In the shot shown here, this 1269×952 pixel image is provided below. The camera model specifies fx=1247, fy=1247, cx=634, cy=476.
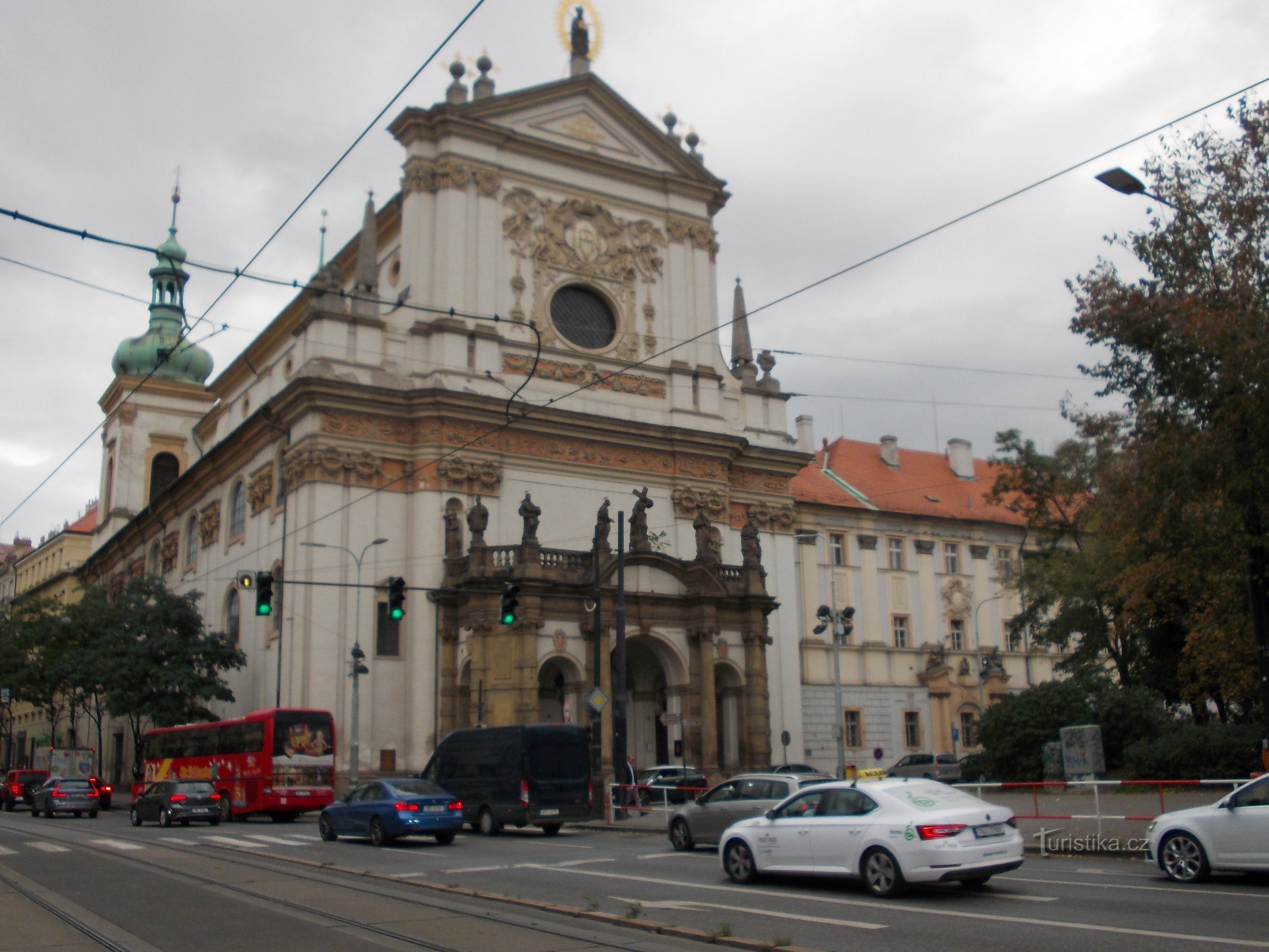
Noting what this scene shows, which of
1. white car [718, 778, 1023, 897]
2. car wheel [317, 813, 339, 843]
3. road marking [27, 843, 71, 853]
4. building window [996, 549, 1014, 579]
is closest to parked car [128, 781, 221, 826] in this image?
road marking [27, 843, 71, 853]

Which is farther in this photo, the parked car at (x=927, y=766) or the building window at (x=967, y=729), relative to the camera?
the building window at (x=967, y=729)

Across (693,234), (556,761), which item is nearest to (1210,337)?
(556,761)

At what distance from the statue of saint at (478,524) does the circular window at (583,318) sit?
930cm

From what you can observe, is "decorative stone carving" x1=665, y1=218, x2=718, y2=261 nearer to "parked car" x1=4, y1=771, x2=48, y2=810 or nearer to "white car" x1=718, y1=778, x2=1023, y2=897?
"parked car" x1=4, y1=771, x2=48, y2=810

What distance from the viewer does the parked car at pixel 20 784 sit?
44.0 m

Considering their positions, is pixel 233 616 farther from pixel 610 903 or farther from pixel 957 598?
pixel 610 903

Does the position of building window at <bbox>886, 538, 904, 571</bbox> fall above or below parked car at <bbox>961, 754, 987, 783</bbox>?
above

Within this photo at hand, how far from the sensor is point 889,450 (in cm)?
6241

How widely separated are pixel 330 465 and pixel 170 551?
2085 centimetres

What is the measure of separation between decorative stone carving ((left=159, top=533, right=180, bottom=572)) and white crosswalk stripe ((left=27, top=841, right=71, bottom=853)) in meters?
32.9

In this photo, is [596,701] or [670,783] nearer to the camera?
[596,701]

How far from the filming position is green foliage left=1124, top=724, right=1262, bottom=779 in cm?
2288

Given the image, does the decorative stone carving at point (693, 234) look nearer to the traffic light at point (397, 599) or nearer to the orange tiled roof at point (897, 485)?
the orange tiled roof at point (897, 485)

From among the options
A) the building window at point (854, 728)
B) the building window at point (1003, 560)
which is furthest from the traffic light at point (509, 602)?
the building window at point (1003, 560)
